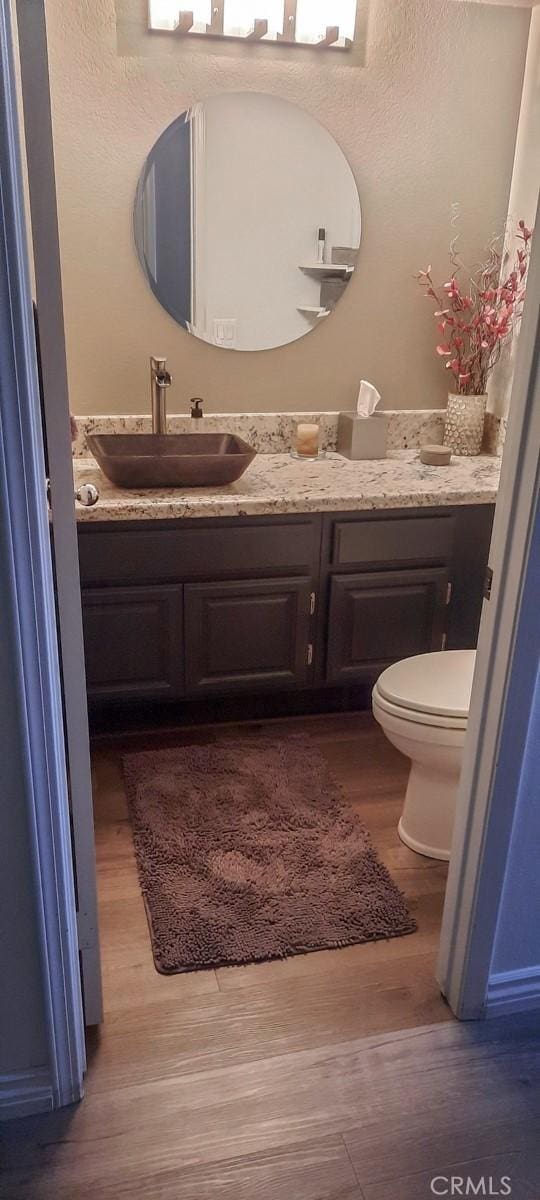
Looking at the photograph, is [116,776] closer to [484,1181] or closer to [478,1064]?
[478,1064]

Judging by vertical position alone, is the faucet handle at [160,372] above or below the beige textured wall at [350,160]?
below

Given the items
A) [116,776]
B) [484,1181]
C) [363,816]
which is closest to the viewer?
[484,1181]

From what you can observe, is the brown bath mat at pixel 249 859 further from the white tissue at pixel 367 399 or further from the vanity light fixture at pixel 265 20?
the vanity light fixture at pixel 265 20

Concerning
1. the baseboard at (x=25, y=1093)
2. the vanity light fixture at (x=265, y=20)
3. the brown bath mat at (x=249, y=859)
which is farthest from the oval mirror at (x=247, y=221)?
the baseboard at (x=25, y=1093)

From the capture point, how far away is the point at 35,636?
1.35 meters

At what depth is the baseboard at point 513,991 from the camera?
1.84 m

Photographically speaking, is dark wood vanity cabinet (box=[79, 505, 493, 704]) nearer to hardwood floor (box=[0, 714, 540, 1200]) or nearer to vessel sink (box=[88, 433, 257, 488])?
vessel sink (box=[88, 433, 257, 488])

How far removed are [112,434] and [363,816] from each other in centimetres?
144

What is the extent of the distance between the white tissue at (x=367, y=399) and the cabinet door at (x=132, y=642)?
0.96 m

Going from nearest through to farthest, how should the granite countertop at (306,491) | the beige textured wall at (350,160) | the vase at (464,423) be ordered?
1. the granite countertop at (306,491)
2. the beige textured wall at (350,160)
3. the vase at (464,423)

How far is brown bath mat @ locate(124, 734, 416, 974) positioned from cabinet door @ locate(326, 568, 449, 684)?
13.6 inches

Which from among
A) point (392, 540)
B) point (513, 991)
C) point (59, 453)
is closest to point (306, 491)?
point (392, 540)

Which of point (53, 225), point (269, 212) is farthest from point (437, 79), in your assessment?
point (53, 225)

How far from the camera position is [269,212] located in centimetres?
289
